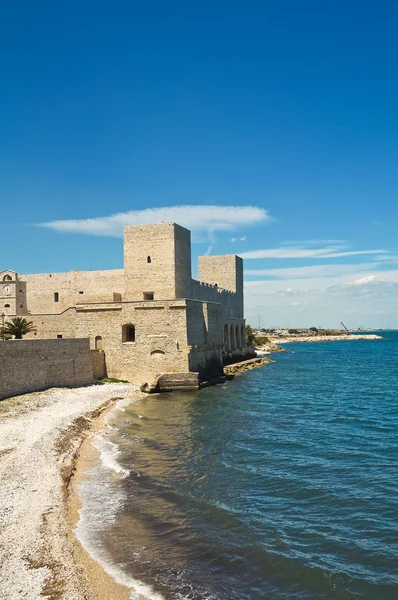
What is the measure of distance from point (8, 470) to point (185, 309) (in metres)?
15.5

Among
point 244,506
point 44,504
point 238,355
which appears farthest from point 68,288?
point 244,506

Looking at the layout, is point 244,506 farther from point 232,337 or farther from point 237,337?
point 237,337

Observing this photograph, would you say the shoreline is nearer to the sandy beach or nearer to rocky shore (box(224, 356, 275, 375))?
the sandy beach

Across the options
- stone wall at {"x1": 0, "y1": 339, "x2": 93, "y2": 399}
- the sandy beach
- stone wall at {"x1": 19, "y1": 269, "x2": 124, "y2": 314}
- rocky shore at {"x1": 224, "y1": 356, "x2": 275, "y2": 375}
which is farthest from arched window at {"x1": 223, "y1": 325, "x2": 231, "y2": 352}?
the sandy beach

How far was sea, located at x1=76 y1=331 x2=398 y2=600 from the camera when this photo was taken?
6.83 metres

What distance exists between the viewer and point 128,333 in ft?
87.6

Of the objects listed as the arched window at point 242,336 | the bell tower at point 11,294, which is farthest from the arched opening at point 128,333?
the arched window at point 242,336

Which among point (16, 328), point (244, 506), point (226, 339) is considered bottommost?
point (244, 506)

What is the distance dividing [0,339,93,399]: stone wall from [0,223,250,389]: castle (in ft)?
8.29

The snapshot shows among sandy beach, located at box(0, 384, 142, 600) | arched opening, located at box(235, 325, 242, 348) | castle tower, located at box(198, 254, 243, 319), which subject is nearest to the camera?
sandy beach, located at box(0, 384, 142, 600)

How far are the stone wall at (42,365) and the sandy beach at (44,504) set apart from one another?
106 centimetres

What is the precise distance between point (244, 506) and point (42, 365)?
1226 centimetres

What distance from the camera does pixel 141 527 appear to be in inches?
328

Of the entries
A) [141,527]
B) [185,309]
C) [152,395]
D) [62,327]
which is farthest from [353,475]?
[62,327]
